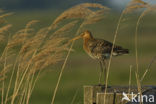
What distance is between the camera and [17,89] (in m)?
5.57

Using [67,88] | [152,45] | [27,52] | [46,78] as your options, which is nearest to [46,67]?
[27,52]

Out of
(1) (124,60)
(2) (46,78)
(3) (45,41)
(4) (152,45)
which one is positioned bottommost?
(4) (152,45)

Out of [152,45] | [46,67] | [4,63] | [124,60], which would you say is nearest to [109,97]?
[46,67]

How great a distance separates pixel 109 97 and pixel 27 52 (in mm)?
1013

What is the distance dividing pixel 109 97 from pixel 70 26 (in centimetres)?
84

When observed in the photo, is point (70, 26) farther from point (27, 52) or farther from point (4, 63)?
point (4, 63)

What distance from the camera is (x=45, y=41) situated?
5699mm

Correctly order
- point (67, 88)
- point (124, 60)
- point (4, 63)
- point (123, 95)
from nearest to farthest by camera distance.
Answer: point (123, 95), point (4, 63), point (67, 88), point (124, 60)

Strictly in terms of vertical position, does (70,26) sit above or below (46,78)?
above

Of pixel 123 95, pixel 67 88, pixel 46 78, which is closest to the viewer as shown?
pixel 123 95

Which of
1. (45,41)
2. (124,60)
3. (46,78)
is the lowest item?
(124,60)

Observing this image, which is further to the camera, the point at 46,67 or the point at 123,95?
the point at 46,67

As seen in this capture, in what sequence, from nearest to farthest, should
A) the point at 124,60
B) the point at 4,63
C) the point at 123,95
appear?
1. the point at 123,95
2. the point at 4,63
3. the point at 124,60

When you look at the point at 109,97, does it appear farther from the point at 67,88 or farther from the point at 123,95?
the point at 67,88
